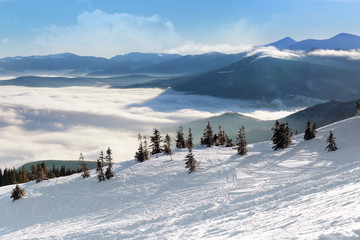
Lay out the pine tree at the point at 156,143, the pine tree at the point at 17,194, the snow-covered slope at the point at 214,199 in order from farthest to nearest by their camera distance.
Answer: the pine tree at the point at 156,143
the pine tree at the point at 17,194
the snow-covered slope at the point at 214,199

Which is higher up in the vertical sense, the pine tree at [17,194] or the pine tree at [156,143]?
the pine tree at [156,143]

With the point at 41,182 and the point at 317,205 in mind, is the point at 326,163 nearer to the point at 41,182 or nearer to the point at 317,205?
the point at 317,205

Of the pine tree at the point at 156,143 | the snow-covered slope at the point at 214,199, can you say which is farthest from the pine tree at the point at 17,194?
the pine tree at the point at 156,143

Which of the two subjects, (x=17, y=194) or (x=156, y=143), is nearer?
(x=17, y=194)

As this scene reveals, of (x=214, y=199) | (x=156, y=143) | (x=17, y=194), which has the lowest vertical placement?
(x=17, y=194)

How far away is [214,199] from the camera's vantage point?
32.7 meters

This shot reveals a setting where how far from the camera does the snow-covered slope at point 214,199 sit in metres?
18.0

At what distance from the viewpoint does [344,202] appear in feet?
60.7

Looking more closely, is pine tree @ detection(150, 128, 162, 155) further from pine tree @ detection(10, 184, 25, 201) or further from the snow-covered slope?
pine tree @ detection(10, 184, 25, 201)

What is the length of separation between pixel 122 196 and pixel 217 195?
63.8 feet

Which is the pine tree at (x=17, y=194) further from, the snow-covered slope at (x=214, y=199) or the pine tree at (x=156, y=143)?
the pine tree at (x=156, y=143)

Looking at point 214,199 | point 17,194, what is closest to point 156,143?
point 17,194

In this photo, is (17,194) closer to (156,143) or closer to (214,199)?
(156,143)

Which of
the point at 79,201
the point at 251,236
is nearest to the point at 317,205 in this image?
the point at 251,236
